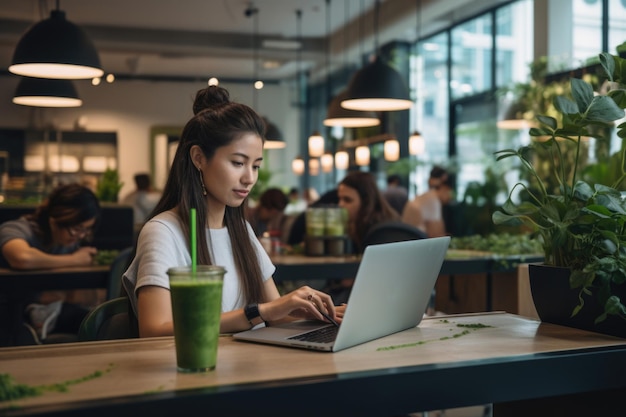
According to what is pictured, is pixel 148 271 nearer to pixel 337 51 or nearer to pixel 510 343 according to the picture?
pixel 510 343

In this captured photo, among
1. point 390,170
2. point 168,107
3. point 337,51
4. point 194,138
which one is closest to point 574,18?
point 390,170

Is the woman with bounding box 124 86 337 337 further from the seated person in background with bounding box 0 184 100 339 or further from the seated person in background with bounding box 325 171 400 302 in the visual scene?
the seated person in background with bounding box 325 171 400 302

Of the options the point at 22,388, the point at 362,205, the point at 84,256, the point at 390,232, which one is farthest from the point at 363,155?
the point at 22,388

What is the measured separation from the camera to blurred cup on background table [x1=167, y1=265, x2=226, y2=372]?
4.33 feet

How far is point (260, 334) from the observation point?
5.63 feet

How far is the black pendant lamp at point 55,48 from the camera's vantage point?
13.1ft

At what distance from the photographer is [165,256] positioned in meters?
1.99

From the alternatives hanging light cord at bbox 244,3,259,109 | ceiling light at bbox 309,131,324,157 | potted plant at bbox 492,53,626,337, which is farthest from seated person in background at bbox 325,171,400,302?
hanging light cord at bbox 244,3,259,109

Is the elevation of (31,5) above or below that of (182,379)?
above

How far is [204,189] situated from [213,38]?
9.24 meters

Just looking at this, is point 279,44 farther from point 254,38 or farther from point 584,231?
point 584,231

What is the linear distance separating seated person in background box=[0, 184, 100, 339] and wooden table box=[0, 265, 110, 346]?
6cm

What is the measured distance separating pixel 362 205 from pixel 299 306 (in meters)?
3.06

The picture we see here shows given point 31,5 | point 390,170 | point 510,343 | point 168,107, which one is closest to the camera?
point 510,343
